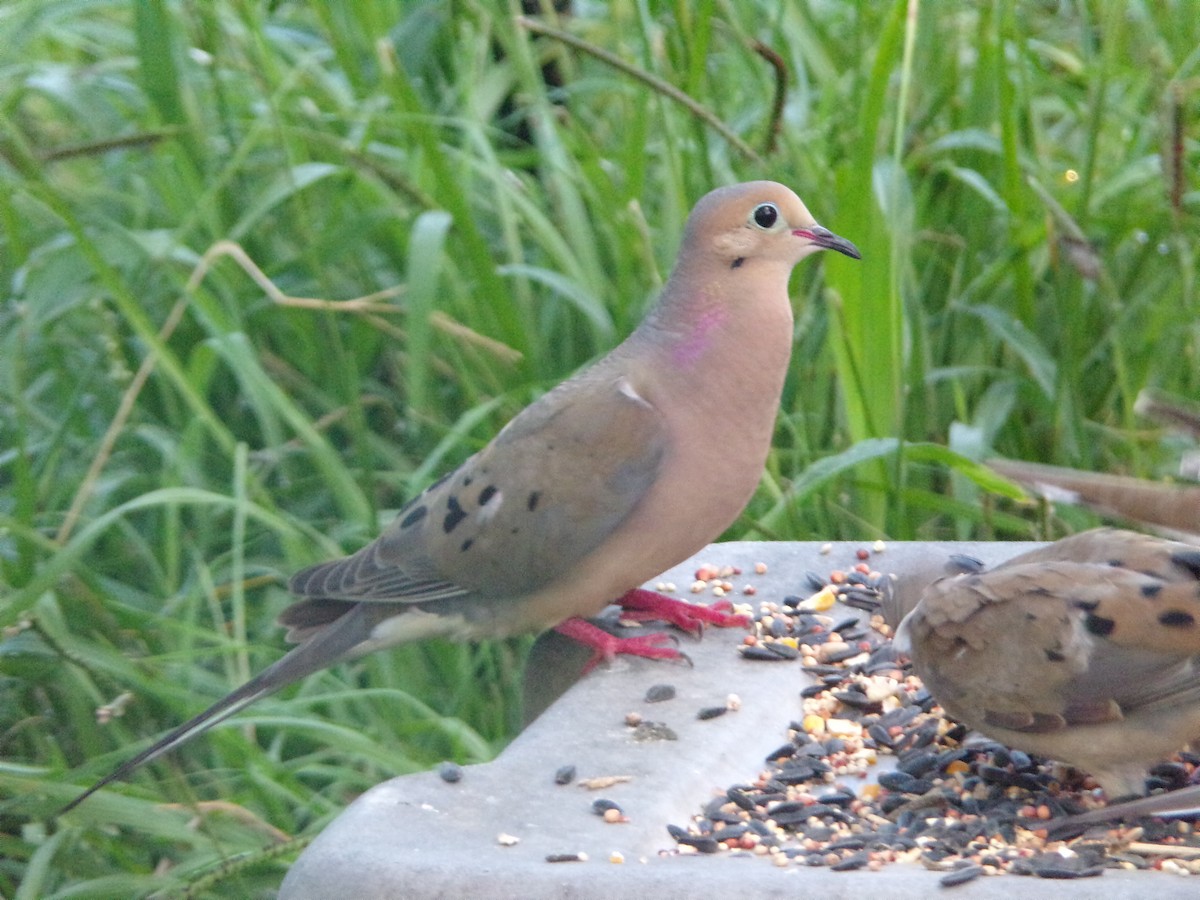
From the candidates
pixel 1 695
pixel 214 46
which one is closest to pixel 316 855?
pixel 1 695

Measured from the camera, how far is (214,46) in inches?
151

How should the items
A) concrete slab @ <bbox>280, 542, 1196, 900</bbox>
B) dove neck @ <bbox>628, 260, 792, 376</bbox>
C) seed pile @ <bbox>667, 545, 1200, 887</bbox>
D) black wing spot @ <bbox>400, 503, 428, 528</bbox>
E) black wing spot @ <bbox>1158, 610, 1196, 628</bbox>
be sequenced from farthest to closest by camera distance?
1. black wing spot @ <bbox>400, 503, 428, 528</bbox>
2. dove neck @ <bbox>628, 260, 792, 376</bbox>
3. black wing spot @ <bbox>1158, 610, 1196, 628</bbox>
4. seed pile @ <bbox>667, 545, 1200, 887</bbox>
5. concrete slab @ <bbox>280, 542, 1196, 900</bbox>

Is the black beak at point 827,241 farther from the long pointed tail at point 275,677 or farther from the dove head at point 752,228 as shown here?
the long pointed tail at point 275,677

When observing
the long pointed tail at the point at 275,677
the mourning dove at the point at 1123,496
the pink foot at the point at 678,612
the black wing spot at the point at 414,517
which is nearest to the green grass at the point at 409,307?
the long pointed tail at the point at 275,677

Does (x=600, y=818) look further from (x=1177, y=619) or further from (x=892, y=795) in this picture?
(x=1177, y=619)

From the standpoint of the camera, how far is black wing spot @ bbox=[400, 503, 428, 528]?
2918mm

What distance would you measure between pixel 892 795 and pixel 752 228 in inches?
43.4

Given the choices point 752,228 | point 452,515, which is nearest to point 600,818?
point 452,515

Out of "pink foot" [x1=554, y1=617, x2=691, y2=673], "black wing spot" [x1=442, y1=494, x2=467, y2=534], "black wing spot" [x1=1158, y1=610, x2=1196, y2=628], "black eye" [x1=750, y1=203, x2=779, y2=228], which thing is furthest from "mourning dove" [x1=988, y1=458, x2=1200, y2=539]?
"black wing spot" [x1=442, y1=494, x2=467, y2=534]

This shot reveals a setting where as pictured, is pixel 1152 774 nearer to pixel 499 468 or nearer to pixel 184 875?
pixel 499 468

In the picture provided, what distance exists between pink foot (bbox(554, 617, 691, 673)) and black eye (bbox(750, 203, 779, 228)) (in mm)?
717

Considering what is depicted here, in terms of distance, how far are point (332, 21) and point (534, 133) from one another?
2.12ft

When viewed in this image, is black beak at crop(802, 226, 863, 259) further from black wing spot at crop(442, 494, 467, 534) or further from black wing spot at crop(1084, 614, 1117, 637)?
black wing spot at crop(1084, 614, 1117, 637)

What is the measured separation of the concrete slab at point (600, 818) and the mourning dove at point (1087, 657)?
0.93ft
